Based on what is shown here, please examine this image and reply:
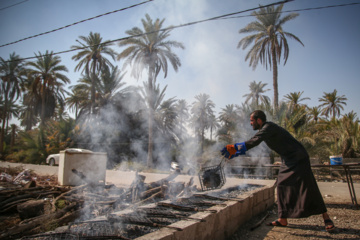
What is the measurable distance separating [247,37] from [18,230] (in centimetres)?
2111

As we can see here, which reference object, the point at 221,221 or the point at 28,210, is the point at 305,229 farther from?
the point at 28,210

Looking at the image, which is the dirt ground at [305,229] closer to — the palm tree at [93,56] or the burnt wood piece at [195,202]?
the burnt wood piece at [195,202]

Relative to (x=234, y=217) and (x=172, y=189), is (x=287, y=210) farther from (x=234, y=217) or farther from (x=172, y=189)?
(x=172, y=189)

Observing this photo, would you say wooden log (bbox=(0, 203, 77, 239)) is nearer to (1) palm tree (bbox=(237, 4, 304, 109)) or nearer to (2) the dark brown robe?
(2) the dark brown robe

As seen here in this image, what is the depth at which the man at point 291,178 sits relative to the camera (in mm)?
3309

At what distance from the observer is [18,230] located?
10.2 ft

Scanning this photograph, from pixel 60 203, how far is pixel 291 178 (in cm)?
463

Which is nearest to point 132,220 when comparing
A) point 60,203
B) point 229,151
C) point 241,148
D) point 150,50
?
point 229,151

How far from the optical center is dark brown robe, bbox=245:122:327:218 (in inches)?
130

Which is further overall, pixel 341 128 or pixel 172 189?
pixel 341 128

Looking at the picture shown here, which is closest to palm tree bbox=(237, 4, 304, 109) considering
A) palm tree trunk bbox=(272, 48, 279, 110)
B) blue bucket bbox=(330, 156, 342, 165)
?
palm tree trunk bbox=(272, 48, 279, 110)

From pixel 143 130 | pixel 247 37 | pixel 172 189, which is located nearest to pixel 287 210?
pixel 172 189

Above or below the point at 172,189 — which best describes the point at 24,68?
above

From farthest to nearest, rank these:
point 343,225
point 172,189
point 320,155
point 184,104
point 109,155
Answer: point 184,104, point 109,155, point 320,155, point 172,189, point 343,225
